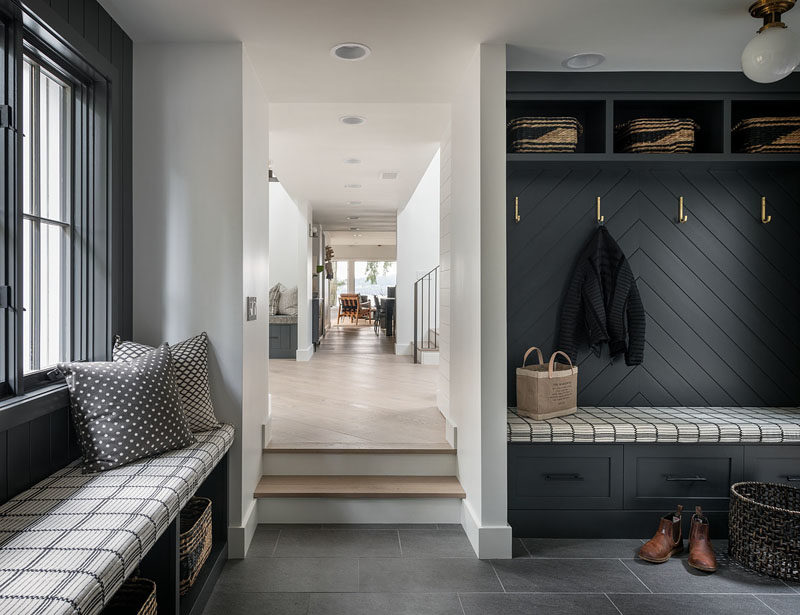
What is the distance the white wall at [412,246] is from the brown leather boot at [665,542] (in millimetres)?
5902

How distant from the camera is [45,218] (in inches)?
87.0

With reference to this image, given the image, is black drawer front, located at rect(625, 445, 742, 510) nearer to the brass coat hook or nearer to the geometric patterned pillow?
the brass coat hook

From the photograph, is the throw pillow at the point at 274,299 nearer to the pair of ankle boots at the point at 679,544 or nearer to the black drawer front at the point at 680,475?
the black drawer front at the point at 680,475

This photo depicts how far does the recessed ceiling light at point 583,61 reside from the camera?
2869 mm

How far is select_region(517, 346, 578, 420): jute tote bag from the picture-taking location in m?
3.01

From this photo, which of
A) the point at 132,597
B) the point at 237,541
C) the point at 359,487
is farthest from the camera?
the point at 359,487

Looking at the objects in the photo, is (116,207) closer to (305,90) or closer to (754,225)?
(305,90)

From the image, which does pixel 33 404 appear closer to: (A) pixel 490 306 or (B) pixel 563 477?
(A) pixel 490 306

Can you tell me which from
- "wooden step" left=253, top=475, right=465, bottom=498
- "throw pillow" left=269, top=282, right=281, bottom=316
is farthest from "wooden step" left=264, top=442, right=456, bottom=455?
"throw pillow" left=269, top=282, right=281, bottom=316

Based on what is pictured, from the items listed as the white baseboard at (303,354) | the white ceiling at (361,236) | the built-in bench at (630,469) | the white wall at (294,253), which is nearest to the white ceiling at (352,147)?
the white wall at (294,253)

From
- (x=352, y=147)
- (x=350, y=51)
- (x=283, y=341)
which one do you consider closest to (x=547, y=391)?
(x=350, y=51)

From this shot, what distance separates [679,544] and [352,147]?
12.2ft

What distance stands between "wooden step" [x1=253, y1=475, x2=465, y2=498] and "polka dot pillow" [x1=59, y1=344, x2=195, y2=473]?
3.34ft

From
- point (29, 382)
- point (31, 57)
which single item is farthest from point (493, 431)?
point (31, 57)
